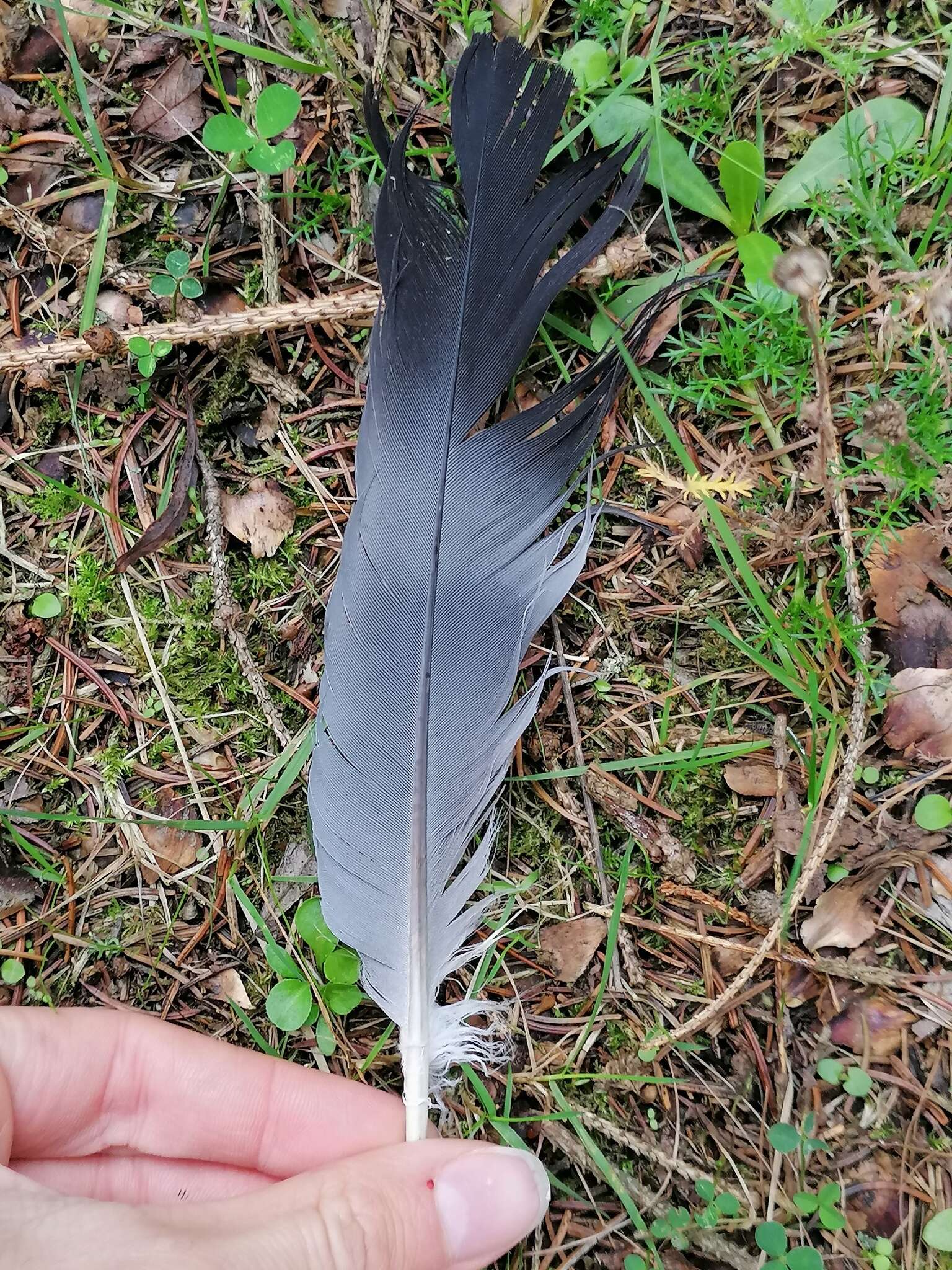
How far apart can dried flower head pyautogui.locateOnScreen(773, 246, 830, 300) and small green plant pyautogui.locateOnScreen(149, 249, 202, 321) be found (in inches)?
59.0

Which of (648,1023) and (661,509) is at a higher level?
(661,509)

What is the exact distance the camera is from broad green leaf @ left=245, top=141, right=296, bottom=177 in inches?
89.7

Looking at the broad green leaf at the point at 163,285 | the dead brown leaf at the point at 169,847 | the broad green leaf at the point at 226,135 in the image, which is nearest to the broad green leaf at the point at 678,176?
the broad green leaf at the point at 226,135

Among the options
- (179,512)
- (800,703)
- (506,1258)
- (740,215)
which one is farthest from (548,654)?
(506,1258)

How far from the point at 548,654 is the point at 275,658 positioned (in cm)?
72

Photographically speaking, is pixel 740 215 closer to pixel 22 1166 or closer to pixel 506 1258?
pixel 506 1258

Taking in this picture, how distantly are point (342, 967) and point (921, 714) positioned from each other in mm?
1538

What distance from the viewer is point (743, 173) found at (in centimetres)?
222

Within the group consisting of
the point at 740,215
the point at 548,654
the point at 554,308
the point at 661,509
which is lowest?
the point at 548,654

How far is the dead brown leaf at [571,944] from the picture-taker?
2174 mm

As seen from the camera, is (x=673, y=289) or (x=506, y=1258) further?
(x=673, y=289)

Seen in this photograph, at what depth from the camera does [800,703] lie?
2.23 meters

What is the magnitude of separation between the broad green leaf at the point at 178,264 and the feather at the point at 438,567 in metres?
0.60

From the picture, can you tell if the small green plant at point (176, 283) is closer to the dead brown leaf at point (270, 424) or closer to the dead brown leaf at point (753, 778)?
the dead brown leaf at point (270, 424)
